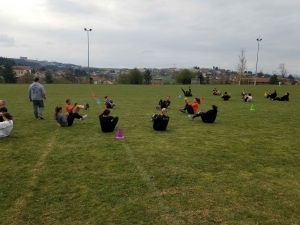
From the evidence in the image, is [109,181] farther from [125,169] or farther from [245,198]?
[245,198]

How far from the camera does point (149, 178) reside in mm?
5570

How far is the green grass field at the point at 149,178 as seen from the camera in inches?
165

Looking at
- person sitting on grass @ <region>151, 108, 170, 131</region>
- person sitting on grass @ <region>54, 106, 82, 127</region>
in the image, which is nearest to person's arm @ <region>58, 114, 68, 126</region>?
person sitting on grass @ <region>54, 106, 82, 127</region>

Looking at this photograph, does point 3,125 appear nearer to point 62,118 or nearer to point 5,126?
point 5,126

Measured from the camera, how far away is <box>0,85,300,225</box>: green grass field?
419 cm

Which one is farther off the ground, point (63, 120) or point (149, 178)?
point (63, 120)

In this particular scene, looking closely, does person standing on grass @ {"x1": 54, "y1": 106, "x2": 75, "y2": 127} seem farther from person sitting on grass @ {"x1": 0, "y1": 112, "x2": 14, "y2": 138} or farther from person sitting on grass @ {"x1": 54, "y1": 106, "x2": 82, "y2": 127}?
person sitting on grass @ {"x1": 0, "y1": 112, "x2": 14, "y2": 138}

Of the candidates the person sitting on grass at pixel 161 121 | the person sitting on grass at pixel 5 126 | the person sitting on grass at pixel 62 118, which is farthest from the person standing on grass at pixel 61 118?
the person sitting on grass at pixel 161 121

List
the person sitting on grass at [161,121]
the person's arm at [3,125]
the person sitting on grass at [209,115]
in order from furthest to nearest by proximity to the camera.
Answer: the person sitting on grass at [209,115] < the person sitting on grass at [161,121] < the person's arm at [3,125]

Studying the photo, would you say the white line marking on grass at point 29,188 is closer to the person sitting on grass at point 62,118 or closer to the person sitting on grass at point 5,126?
the person sitting on grass at point 5,126

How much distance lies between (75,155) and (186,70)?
8987 centimetres

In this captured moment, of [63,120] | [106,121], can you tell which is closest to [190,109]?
[106,121]

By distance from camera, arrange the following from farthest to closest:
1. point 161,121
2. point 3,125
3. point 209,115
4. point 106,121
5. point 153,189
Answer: point 209,115, point 161,121, point 106,121, point 3,125, point 153,189

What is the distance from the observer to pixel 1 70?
251ft
